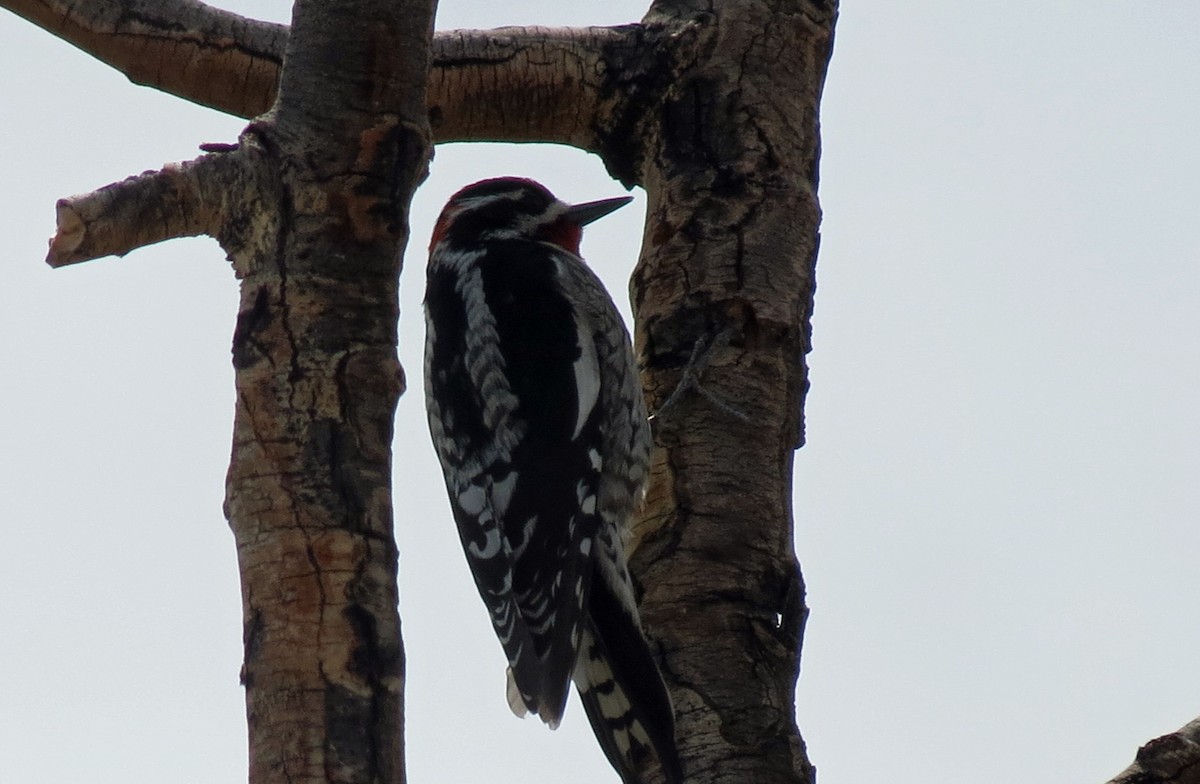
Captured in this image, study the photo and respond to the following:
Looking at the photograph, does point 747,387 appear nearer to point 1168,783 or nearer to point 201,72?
point 1168,783

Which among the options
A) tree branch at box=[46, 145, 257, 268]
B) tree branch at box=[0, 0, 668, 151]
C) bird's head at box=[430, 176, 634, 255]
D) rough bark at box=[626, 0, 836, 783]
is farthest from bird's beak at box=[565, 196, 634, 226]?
tree branch at box=[46, 145, 257, 268]

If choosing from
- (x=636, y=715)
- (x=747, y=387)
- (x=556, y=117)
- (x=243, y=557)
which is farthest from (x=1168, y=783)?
(x=556, y=117)

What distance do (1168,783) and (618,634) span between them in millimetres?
1160

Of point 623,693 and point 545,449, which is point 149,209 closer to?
point 623,693

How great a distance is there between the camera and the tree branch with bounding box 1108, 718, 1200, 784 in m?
2.65

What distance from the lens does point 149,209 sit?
7.55ft

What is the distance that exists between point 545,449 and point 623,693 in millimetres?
788

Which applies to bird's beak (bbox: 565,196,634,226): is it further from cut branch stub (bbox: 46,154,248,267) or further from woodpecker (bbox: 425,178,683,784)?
cut branch stub (bbox: 46,154,248,267)

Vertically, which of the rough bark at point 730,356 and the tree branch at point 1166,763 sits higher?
the rough bark at point 730,356

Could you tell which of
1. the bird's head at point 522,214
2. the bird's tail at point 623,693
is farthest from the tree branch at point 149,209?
the bird's head at point 522,214

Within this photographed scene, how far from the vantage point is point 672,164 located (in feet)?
12.8

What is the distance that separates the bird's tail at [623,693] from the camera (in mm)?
3162

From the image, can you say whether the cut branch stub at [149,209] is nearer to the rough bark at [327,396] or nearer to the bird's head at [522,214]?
the rough bark at [327,396]

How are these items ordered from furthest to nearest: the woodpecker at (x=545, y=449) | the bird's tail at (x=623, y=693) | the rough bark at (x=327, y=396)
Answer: the woodpecker at (x=545, y=449)
the bird's tail at (x=623, y=693)
the rough bark at (x=327, y=396)
